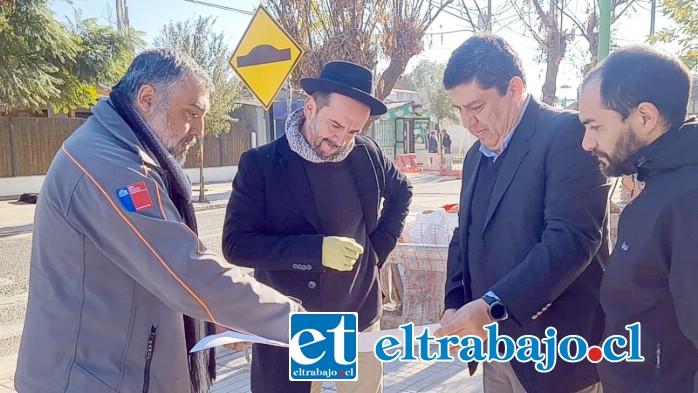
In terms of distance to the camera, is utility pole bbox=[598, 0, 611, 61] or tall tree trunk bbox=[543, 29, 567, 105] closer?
utility pole bbox=[598, 0, 611, 61]

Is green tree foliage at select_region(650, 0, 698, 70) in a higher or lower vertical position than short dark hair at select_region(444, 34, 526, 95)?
higher

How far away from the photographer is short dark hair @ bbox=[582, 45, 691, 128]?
1.88 m

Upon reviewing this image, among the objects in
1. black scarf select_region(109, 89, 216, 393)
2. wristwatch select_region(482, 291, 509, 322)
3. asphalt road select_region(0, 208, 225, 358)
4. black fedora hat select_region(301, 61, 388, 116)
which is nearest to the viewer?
black scarf select_region(109, 89, 216, 393)

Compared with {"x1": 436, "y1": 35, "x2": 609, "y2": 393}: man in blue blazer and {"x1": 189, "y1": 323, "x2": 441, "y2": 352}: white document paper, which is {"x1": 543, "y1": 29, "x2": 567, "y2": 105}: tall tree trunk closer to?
{"x1": 436, "y1": 35, "x2": 609, "y2": 393}: man in blue blazer

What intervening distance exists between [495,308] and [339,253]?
0.75 m

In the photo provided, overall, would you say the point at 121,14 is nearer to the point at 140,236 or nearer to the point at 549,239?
the point at 140,236

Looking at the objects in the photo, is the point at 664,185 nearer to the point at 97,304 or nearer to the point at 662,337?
the point at 662,337

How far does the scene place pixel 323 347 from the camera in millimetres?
2393

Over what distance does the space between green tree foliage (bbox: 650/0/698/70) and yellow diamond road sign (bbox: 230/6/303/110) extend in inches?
269

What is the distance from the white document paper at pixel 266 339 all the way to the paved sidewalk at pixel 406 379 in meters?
1.83

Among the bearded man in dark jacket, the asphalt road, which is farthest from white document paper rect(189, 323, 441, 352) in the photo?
the asphalt road

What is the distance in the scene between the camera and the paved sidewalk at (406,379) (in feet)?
14.2

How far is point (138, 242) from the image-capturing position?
5.69ft

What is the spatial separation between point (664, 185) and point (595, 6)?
11184 millimetres
